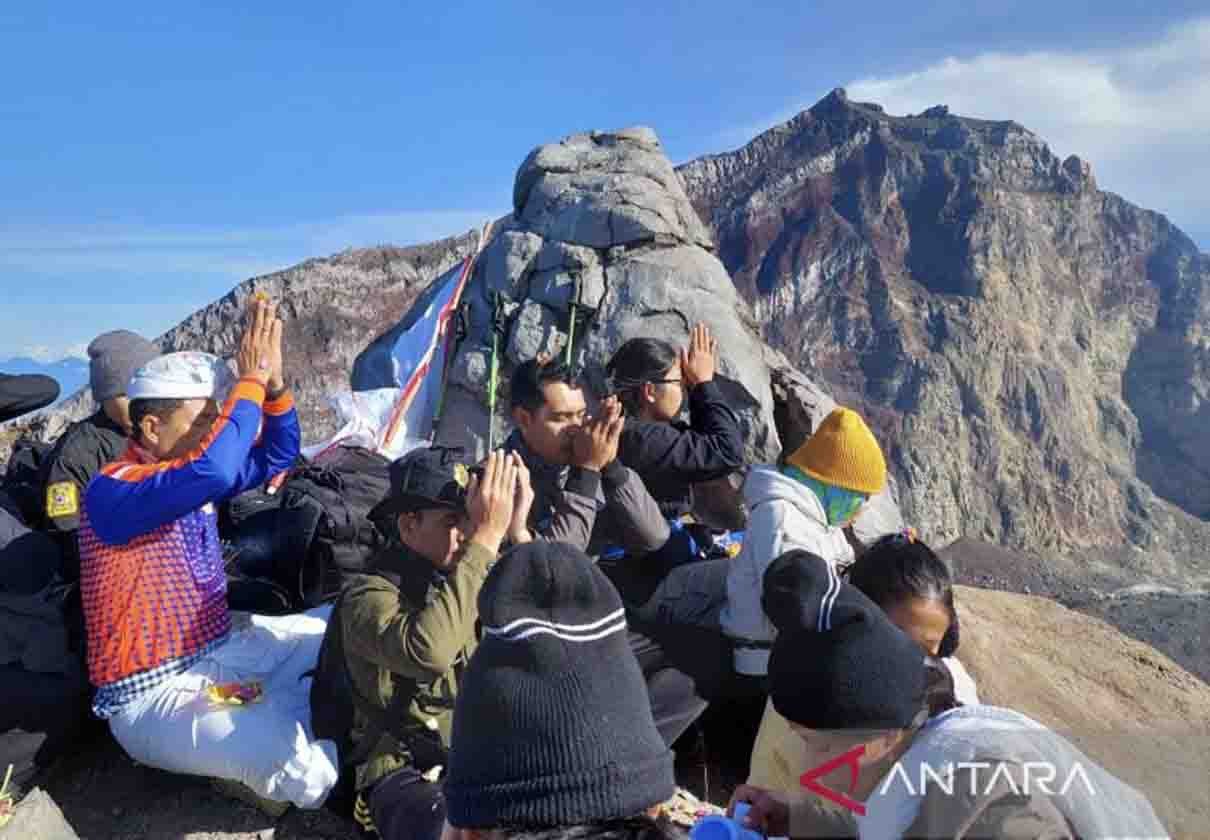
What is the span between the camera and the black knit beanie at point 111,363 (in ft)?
14.4

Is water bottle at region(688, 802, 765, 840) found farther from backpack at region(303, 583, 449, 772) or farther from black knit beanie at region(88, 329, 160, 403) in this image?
black knit beanie at region(88, 329, 160, 403)

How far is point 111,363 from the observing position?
4371 mm

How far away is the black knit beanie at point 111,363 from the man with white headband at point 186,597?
63.0 inches

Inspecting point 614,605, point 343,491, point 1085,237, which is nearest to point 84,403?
point 343,491

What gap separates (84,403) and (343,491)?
15.6m

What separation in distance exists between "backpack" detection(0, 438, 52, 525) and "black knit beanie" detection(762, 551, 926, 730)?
4.01 m

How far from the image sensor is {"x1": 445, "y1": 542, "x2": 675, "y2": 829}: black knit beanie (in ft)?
4.29

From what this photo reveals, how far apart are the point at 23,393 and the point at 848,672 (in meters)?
3.69

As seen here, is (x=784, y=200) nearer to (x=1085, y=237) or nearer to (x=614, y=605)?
(x=1085, y=237)

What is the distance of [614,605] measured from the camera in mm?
1455

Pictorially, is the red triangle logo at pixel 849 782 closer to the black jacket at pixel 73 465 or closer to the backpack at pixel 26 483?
the black jacket at pixel 73 465

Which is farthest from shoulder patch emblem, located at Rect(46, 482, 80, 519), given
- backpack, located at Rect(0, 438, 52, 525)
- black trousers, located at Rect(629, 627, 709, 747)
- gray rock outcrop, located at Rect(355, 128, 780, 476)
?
gray rock outcrop, located at Rect(355, 128, 780, 476)

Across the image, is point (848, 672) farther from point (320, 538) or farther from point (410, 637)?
point (320, 538)

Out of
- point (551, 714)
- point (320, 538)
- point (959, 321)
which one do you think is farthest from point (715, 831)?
point (959, 321)
